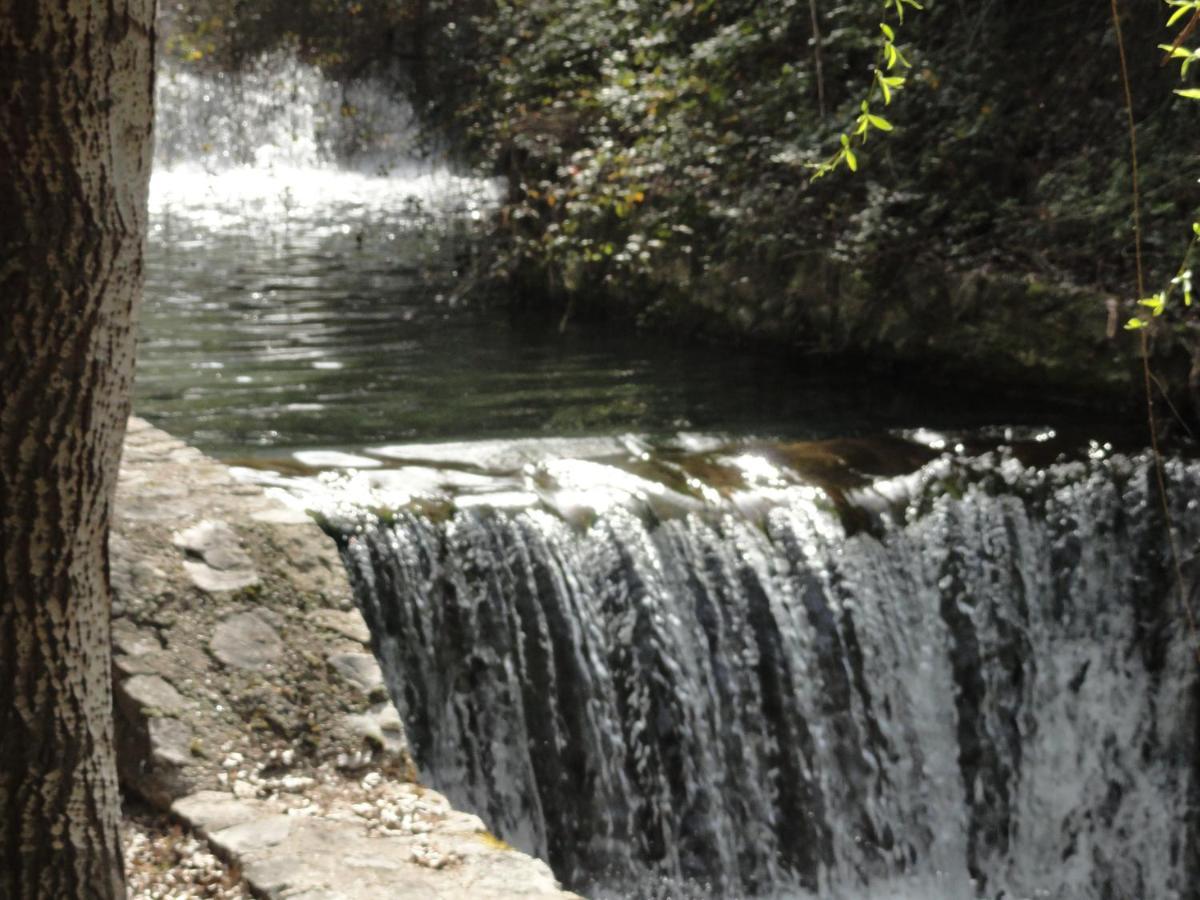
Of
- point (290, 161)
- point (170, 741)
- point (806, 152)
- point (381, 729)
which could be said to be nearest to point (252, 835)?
point (170, 741)

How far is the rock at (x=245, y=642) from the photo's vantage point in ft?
14.1

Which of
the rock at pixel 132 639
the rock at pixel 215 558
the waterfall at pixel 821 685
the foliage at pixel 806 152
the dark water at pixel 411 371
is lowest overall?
the waterfall at pixel 821 685

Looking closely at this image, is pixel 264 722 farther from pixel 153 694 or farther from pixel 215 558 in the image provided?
pixel 215 558

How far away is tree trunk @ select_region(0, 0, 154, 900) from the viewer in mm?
2305

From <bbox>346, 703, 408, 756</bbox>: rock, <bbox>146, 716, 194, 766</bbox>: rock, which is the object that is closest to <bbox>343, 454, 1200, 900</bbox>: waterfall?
<bbox>346, 703, 408, 756</bbox>: rock

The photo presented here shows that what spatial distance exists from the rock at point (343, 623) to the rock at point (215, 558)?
22 cm

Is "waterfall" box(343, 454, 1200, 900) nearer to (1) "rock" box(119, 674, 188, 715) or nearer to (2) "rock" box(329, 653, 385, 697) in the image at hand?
(2) "rock" box(329, 653, 385, 697)

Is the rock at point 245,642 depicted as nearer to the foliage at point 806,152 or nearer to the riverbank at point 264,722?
the riverbank at point 264,722

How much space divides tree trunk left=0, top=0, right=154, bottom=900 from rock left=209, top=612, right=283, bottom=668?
1527mm

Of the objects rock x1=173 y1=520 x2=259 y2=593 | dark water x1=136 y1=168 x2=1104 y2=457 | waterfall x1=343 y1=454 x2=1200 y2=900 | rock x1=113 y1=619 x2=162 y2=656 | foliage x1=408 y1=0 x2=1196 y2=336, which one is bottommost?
waterfall x1=343 y1=454 x2=1200 y2=900

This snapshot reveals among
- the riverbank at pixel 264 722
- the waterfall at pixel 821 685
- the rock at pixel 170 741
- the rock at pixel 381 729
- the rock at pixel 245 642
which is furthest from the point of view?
the waterfall at pixel 821 685

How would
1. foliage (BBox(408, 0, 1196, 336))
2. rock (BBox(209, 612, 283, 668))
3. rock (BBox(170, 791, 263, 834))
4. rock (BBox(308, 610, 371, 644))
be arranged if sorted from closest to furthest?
1. rock (BBox(170, 791, 263, 834))
2. rock (BBox(209, 612, 283, 668))
3. rock (BBox(308, 610, 371, 644))
4. foliage (BBox(408, 0, 1196, 336))

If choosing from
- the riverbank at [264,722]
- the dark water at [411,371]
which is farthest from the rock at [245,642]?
the dark water at [411,371]

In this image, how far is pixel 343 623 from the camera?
4531 mm
